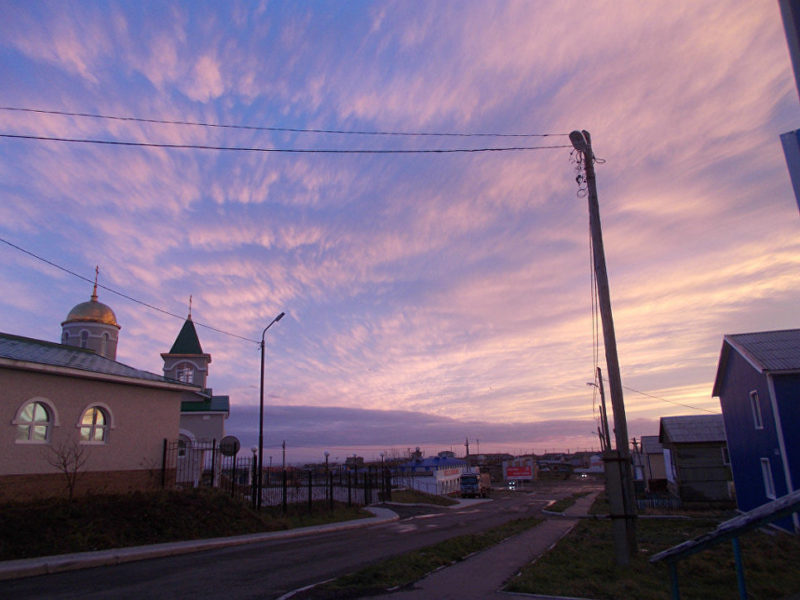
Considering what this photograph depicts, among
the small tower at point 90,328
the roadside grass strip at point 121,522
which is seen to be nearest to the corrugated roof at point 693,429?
the roadside grass strip at point 121,522

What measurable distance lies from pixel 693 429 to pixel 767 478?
48.0ft

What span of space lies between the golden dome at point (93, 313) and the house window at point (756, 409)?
33.3 m

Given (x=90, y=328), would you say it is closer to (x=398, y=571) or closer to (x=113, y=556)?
(x=113, y=556)

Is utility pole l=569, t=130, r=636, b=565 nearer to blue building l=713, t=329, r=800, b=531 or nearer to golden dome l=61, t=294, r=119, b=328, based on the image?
blue building l=713, t=329, r=800, b=531

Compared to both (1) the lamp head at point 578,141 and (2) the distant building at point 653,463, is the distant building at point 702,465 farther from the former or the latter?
(1) the lamp head at point 578,141

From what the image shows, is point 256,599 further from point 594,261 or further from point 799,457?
point 799,457

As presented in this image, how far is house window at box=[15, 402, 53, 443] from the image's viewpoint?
16203 mm

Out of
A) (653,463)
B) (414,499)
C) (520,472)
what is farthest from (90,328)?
(520,472)

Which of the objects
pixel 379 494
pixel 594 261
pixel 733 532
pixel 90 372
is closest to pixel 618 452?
pixel 594 261

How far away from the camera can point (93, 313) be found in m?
33.0

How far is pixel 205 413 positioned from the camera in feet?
117

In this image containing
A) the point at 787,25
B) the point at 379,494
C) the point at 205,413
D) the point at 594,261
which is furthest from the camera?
the point at 379,494

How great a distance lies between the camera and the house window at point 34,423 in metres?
16.2

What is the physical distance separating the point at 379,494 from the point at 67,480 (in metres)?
27.3
